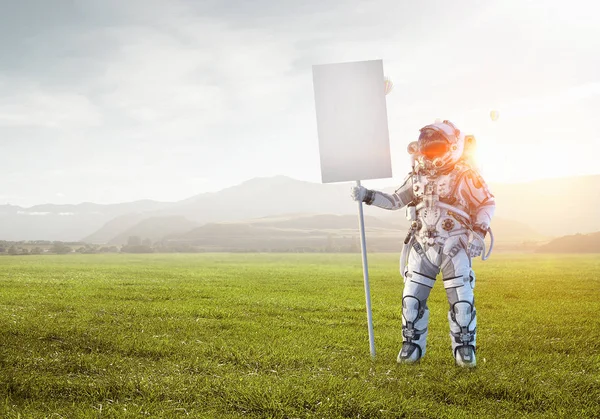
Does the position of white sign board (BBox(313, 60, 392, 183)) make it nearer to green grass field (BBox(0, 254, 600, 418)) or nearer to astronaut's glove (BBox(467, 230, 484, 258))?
astronaut's glove (BBox(467, 230, 484, 258))

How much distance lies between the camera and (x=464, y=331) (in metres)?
8.14

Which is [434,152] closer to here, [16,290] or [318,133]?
[318,133]

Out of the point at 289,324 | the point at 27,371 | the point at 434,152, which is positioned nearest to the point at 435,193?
the point at 434,152

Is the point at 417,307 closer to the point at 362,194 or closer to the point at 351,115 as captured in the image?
the point at 362,194

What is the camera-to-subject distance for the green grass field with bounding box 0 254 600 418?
6.46 metres

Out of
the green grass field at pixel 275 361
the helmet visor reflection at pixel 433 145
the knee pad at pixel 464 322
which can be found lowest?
the green grass field at pixel 275 361

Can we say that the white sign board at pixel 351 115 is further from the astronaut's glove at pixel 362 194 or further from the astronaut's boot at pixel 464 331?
the astronaut's boot at pixel 464 331

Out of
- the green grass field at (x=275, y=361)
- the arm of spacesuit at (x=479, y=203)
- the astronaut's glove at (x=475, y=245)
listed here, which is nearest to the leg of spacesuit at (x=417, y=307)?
the green grass field at (x=275, y=361)

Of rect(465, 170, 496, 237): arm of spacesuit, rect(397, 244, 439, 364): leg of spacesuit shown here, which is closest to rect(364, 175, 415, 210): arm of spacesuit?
rect(397, 244, 439, 364): leg of spacesuit

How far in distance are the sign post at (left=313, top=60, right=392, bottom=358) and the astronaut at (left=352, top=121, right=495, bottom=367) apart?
48 cm

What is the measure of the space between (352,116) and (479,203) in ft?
7.58

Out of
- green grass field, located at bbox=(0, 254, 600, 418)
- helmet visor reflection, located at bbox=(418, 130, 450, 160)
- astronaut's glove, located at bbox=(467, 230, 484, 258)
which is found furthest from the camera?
helmet visor reflection, located at bbox=(418, 130, 450, 160)

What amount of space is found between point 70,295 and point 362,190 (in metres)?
11.9

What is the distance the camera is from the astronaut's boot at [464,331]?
812 cm
